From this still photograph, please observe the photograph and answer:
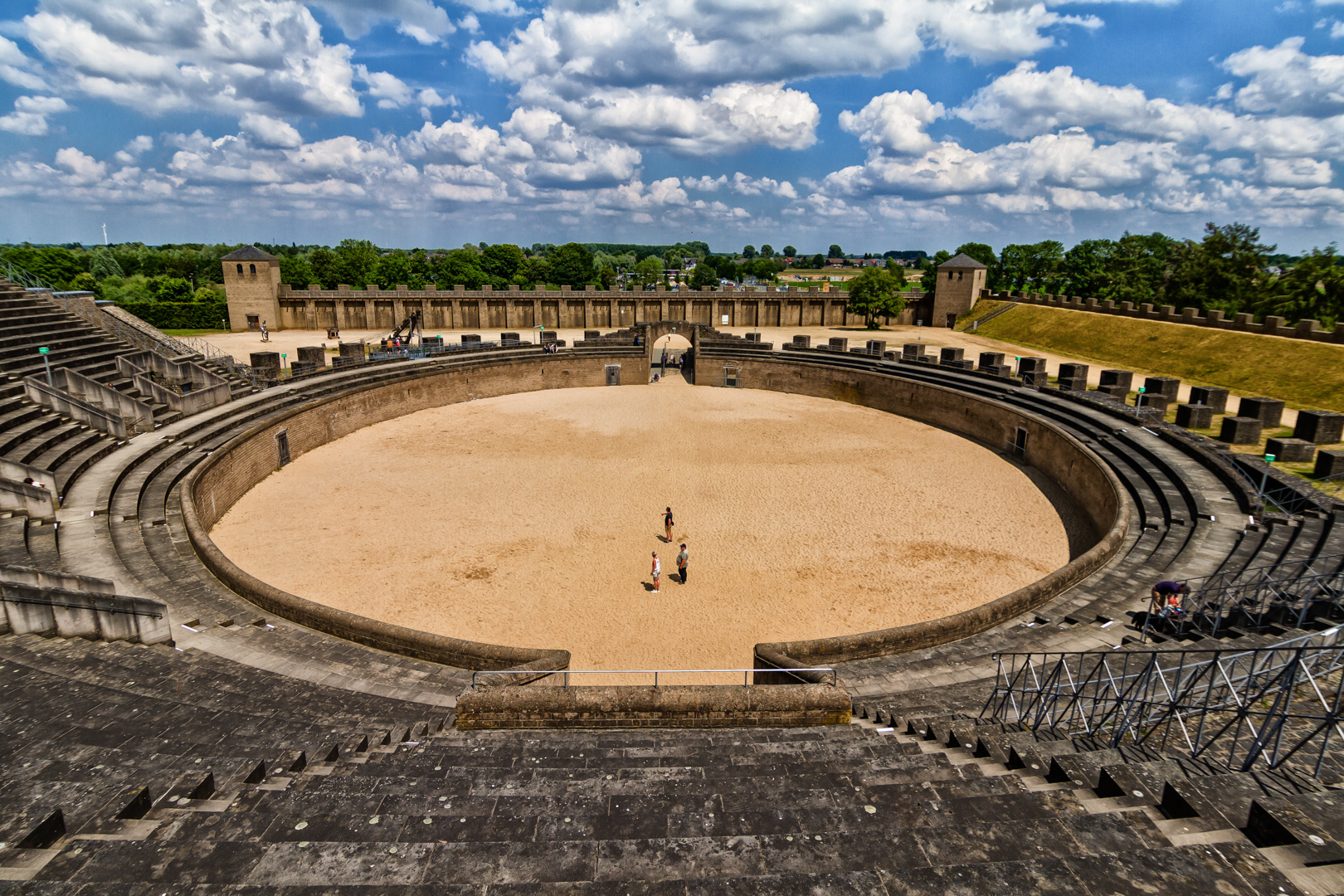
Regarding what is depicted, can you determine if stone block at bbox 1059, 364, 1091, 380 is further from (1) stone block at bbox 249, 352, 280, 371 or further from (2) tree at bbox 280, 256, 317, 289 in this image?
(2) tree at bbox 280, 256, 317, 289

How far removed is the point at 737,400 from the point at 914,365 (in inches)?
459

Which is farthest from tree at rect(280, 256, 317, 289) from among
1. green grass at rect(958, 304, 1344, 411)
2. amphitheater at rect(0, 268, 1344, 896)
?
green grass at rect(958, 304, 1344, 411)

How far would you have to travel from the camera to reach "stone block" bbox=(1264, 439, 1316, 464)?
22500mm

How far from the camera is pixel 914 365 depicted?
42.6 metres

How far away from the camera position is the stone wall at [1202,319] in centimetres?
3747

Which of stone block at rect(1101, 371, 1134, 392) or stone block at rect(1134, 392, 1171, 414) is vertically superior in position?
stone block at rect(1101, 371, 1134, 392)

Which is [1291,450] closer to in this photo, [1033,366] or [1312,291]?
[1033,366]

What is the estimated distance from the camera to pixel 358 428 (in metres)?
34.2

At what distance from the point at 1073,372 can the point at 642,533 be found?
27.7 metres

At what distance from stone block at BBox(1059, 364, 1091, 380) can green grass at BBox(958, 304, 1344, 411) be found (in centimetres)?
855

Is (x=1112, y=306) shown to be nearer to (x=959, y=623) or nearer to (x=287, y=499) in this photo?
(x=959, y=623)

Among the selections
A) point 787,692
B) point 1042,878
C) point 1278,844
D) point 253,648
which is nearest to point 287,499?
point 253,648

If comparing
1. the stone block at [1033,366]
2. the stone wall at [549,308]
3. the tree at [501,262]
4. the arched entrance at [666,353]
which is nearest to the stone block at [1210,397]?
the stone block at [1033,366]

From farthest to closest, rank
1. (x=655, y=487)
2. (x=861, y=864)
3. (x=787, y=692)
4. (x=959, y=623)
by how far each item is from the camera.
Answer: (x=655, y=487) < (x=959, y=623) < (x=787, y=692) < (x=861, y=864)
